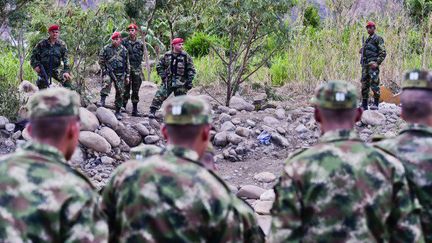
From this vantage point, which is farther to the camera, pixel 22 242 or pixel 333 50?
pixel 333 50

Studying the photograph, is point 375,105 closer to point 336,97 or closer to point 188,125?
point 336,97

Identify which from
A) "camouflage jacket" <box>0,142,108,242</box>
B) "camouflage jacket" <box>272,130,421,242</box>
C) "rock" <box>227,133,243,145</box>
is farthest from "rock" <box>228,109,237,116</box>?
"camouflage jacket" <box>0,142,108,242</box>

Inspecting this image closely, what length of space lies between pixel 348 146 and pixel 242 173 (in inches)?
296

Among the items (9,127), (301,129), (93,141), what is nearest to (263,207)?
(93,141)

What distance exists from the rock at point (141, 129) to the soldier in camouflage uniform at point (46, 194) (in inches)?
347

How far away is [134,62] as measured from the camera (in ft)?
40.7

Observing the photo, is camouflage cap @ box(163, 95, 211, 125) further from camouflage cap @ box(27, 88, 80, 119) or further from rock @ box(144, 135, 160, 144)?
rock @ box(144, 135, 160, 144)

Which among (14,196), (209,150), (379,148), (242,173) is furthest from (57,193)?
(242,173)

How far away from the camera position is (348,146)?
3.21 metres

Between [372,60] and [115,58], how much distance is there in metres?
4.51

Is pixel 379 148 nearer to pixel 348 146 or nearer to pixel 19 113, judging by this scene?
pixel 348 146

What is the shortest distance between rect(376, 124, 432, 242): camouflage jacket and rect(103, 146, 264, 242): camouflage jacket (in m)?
0.93

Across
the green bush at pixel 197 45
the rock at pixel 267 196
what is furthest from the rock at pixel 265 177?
the green bush at pixel 197 45

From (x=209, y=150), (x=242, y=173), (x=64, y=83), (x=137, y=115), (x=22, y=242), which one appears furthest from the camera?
(x=137, y=115)
